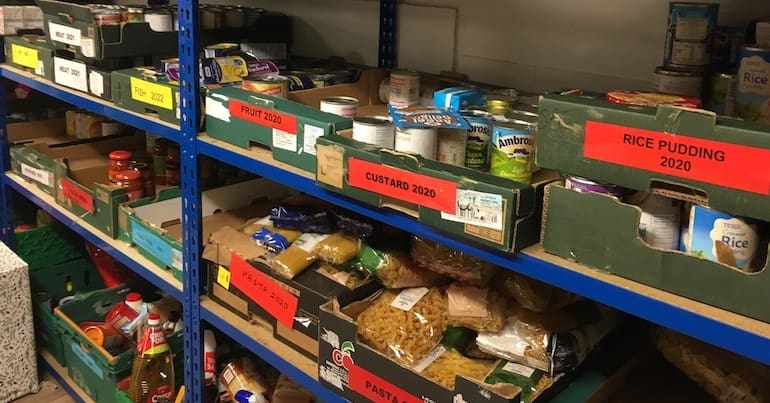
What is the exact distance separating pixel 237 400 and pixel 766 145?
1.45 metres

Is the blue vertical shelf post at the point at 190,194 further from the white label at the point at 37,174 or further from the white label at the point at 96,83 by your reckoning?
the white label at the point at 37,174

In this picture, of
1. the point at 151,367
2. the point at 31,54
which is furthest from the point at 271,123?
the point at 31,54

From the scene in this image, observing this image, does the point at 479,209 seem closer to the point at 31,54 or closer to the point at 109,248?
the point at 109,248

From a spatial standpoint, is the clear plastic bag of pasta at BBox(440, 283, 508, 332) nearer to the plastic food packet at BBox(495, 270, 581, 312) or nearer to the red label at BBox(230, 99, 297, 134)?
the plastic food packet at BBox(495, 270, 581, 312)

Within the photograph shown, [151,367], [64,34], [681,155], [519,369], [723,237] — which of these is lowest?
[151,367]

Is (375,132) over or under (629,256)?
over

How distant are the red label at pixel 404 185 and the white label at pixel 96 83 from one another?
994mm

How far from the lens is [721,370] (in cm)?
122

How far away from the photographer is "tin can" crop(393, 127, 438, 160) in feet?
4.16

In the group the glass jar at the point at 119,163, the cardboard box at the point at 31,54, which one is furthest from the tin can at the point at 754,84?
the cardboard box at the point at 31,54

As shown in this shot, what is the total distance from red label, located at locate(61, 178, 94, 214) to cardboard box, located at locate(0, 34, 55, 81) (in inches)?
12.5

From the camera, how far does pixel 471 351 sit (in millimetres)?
1414

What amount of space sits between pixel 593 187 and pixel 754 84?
349mm

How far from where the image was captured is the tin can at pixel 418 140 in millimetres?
1268
